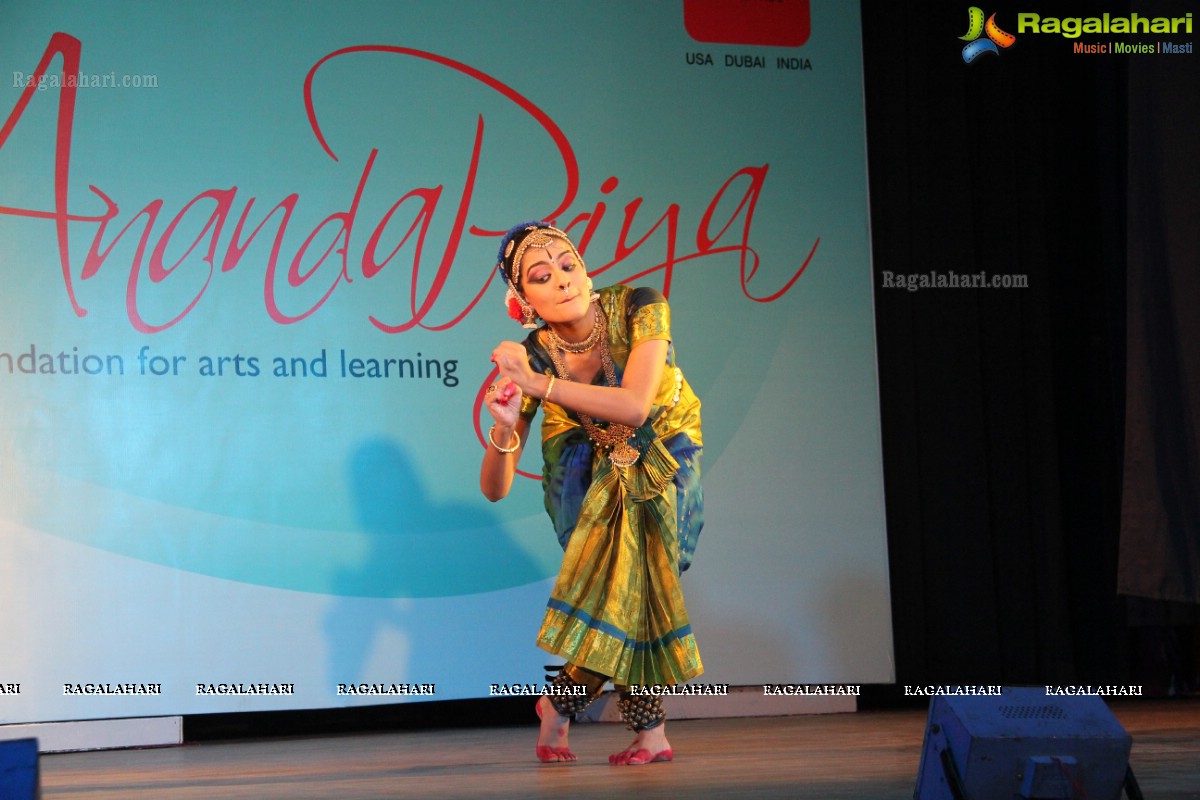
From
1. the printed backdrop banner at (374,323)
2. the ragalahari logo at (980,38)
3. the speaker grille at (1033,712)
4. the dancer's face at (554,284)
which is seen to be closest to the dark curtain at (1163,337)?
the ragalahari logo at (980,38)

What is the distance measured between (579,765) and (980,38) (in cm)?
335

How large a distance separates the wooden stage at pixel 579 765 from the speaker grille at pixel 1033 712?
0.97 ft

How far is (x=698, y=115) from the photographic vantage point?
15.1ft

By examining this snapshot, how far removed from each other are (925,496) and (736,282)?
1096 mm

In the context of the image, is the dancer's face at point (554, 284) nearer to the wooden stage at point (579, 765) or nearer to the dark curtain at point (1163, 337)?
the wooden stage at point (579, 765)

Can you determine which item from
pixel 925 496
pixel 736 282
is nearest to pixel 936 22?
pixel 736 282

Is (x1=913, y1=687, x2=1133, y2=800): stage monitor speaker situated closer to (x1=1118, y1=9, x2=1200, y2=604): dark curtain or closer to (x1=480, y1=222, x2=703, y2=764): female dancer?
(x1=480, y1=222, x2=703, y2=764): female dancer

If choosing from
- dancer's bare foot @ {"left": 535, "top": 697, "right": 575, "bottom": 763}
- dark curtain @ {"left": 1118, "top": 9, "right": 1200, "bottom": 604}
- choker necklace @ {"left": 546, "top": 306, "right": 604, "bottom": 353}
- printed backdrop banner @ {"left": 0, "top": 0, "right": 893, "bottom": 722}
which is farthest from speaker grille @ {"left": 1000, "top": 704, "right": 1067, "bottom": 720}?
dark curtain @ {"left": 1118, "top": 9, "right": 1200, "bottom": 604}

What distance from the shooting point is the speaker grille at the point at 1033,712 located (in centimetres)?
208

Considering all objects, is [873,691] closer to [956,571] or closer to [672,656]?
[956,571]

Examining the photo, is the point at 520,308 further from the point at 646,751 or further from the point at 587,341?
the point at 646,751

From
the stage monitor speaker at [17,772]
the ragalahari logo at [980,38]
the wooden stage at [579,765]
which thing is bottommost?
the wooden stage at [579,765]

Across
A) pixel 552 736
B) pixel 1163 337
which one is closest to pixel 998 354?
pixel 1163 337

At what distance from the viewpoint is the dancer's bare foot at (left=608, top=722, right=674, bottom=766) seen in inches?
119
